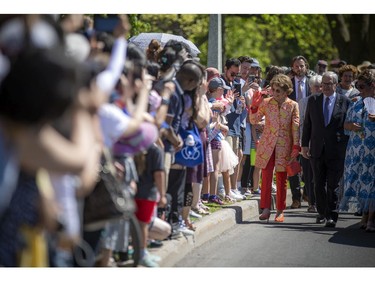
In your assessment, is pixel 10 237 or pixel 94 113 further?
pixel 10 237

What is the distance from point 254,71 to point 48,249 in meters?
11.3

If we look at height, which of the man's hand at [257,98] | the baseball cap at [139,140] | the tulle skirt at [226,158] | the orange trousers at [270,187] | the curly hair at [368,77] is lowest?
the orange trousers at [270,187]

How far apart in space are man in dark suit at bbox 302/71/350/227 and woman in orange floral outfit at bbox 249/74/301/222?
0.84 ft

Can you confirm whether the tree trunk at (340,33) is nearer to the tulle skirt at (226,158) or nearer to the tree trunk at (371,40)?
the tree trunk at (371,40)

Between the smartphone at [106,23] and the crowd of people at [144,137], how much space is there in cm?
5

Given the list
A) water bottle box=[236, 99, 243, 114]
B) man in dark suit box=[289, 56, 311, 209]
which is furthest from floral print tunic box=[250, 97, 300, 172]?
man in dark suit box=[289, 56, 311, 209]

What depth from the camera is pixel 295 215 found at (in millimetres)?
15188

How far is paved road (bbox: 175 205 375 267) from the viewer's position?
1036 centimetres

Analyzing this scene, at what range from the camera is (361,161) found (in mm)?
13664

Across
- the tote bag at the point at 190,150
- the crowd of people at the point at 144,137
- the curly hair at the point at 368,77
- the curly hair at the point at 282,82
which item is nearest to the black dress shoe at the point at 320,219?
the crowd of people at the point at 144,137

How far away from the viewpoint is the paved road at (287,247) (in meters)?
10.4
